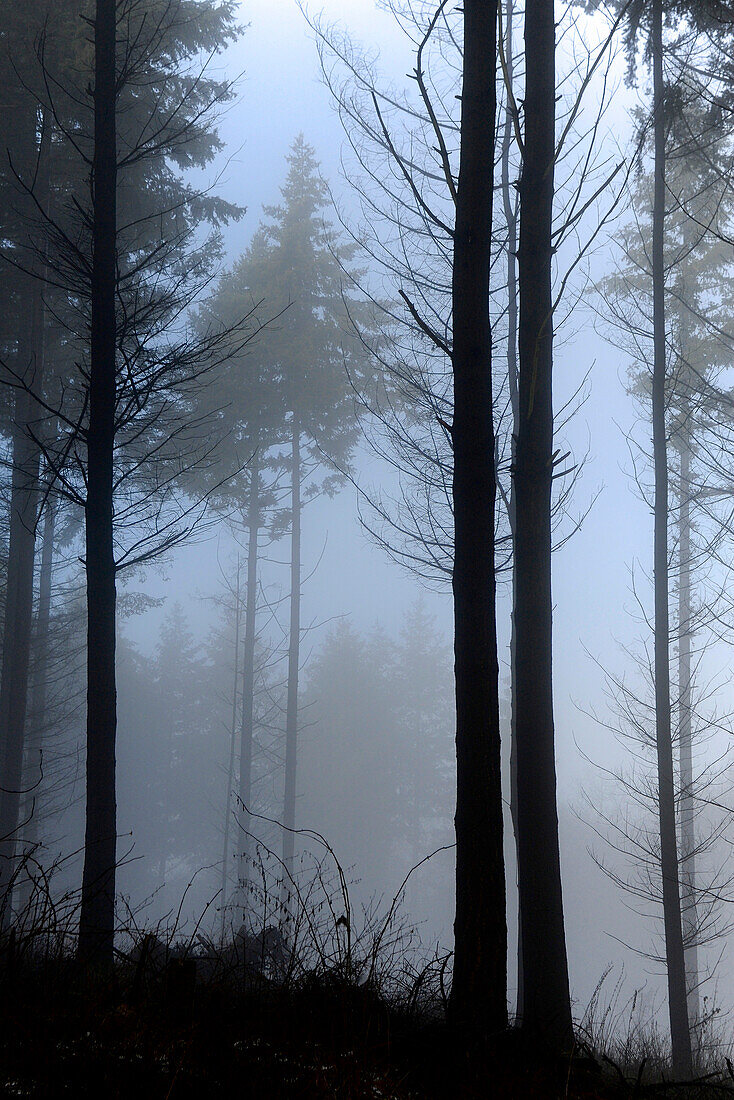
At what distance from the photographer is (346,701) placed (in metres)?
40.2

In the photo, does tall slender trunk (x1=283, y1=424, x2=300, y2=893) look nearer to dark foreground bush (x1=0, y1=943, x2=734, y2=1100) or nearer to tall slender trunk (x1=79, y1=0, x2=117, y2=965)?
tall slender trunk (x1=79, y1=0, x2=117, y2=965)

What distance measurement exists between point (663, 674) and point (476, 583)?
5.34 meters

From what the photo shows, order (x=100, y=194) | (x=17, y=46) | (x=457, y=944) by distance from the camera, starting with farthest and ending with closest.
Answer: (x=17, y=46) → (x=100, y=194) → (x=457, y=944)

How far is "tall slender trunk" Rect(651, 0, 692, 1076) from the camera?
7.98m

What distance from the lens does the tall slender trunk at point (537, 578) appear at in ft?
15.5

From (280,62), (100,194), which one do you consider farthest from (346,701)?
(280,62)

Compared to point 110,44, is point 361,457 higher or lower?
higher

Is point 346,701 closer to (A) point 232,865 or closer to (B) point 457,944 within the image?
(A) point 232,865

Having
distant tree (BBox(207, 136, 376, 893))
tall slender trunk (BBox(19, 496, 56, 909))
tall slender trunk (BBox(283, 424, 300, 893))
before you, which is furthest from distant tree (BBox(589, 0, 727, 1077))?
tall slender trunk (BBox(19, 496, 56, 909))

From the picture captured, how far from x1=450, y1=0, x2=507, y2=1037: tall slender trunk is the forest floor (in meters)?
0.40

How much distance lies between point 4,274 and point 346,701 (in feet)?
99.4

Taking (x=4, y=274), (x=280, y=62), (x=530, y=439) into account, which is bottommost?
(x=530, y=439)

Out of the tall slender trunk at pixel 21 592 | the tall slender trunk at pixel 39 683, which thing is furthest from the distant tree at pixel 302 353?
the tall slender trunk at pixel 21 592

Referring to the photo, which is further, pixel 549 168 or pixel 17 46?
pixel 17 46
